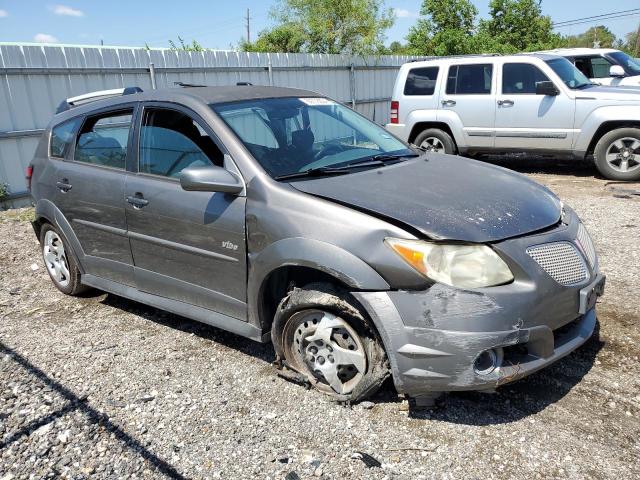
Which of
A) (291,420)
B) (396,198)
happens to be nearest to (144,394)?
(291,420)

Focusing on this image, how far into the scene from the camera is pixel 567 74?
29.3 ft

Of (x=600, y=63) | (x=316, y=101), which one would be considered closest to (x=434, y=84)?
(x=600, y=63)

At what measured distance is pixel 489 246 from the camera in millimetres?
2738

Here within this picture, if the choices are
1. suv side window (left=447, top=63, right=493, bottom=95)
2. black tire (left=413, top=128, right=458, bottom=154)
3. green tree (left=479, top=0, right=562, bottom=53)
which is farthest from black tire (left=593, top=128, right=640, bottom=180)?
green tree (left=479, top=0, right=562, bottom=53)

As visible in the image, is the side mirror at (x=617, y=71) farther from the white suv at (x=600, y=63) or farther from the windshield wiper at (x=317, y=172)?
the windshield wiper at (x=317, y=172)

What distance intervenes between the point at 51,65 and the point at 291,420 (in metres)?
7.99

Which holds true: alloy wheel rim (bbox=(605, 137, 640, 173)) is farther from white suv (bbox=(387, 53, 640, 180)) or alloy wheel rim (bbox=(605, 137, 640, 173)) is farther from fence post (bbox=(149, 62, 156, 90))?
fence post (bbox=(149, 62, 156, 90))

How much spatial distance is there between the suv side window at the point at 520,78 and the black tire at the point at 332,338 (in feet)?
24.0

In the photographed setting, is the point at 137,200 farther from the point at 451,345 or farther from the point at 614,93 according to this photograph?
the point at 614,93

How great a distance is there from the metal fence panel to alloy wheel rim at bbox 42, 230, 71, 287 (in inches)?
166

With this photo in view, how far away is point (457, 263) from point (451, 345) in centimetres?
39

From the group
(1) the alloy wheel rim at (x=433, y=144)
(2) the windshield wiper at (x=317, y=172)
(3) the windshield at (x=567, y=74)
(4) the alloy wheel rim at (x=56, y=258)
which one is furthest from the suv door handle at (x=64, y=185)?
(3) the windshield at (x=567, y=74)

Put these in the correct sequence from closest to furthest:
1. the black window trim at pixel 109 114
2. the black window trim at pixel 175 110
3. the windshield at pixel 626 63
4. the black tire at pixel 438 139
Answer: the black window trim at pixel 175 110
the black window trim at pixel 109 114
the black tire at pixel 438 139
the windshield at pixel 626 63

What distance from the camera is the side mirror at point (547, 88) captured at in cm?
866
